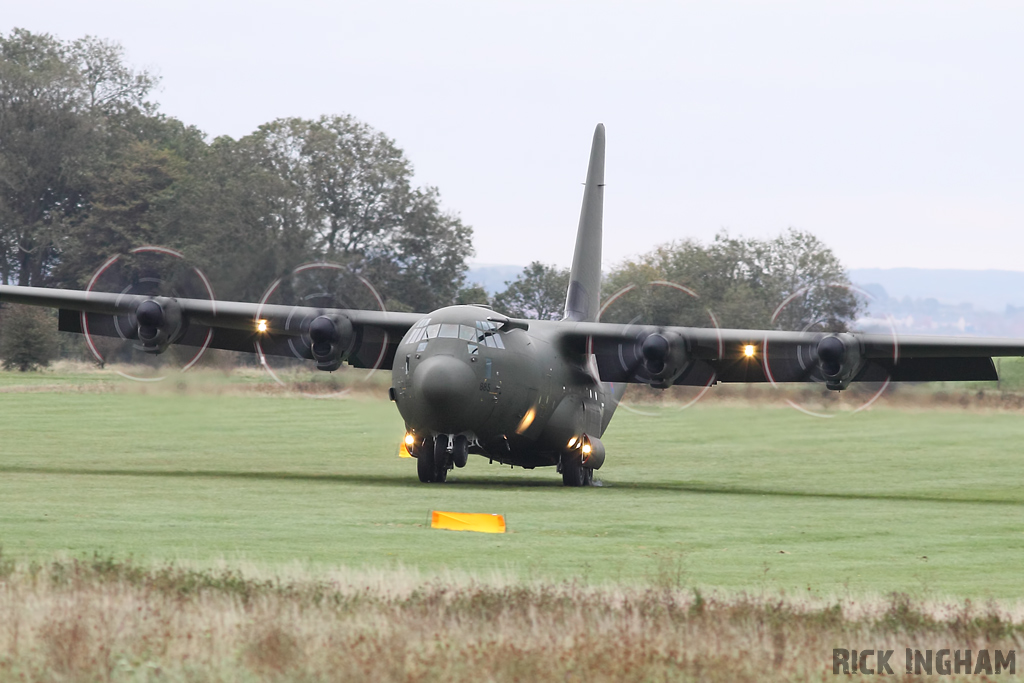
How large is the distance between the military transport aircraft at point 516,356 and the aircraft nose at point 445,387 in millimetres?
25

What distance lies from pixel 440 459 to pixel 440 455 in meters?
0.14

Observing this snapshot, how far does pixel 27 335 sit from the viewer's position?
6147cm

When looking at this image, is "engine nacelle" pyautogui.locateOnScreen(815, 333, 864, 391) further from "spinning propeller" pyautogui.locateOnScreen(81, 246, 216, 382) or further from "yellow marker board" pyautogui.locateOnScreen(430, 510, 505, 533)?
"spinning propeller" pyautogui.locateOnScreen(81, 246, 216, 382)

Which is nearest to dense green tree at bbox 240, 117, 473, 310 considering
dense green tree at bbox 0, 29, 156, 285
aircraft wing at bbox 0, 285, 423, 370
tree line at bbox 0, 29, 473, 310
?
tree line at bbox 0, 29, 473, 310

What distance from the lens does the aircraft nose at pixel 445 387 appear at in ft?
81.0

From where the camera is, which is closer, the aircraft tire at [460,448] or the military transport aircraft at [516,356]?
the military transport aircraft at [516,356]

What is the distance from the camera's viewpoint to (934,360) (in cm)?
3034

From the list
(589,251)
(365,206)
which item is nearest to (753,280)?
(365,206)

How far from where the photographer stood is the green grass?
642 inches

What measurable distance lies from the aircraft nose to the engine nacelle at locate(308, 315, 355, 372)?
389cm

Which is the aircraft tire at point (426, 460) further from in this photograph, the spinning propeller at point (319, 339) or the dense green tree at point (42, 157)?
the dense green tree at point (42, 157)

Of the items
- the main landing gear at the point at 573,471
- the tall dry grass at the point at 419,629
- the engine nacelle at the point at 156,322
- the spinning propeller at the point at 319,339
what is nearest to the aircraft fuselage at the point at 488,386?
the main landing gear at the point at 573,471

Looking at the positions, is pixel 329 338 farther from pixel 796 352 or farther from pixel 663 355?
pixel 796 352

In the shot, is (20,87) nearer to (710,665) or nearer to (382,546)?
(382,546)
